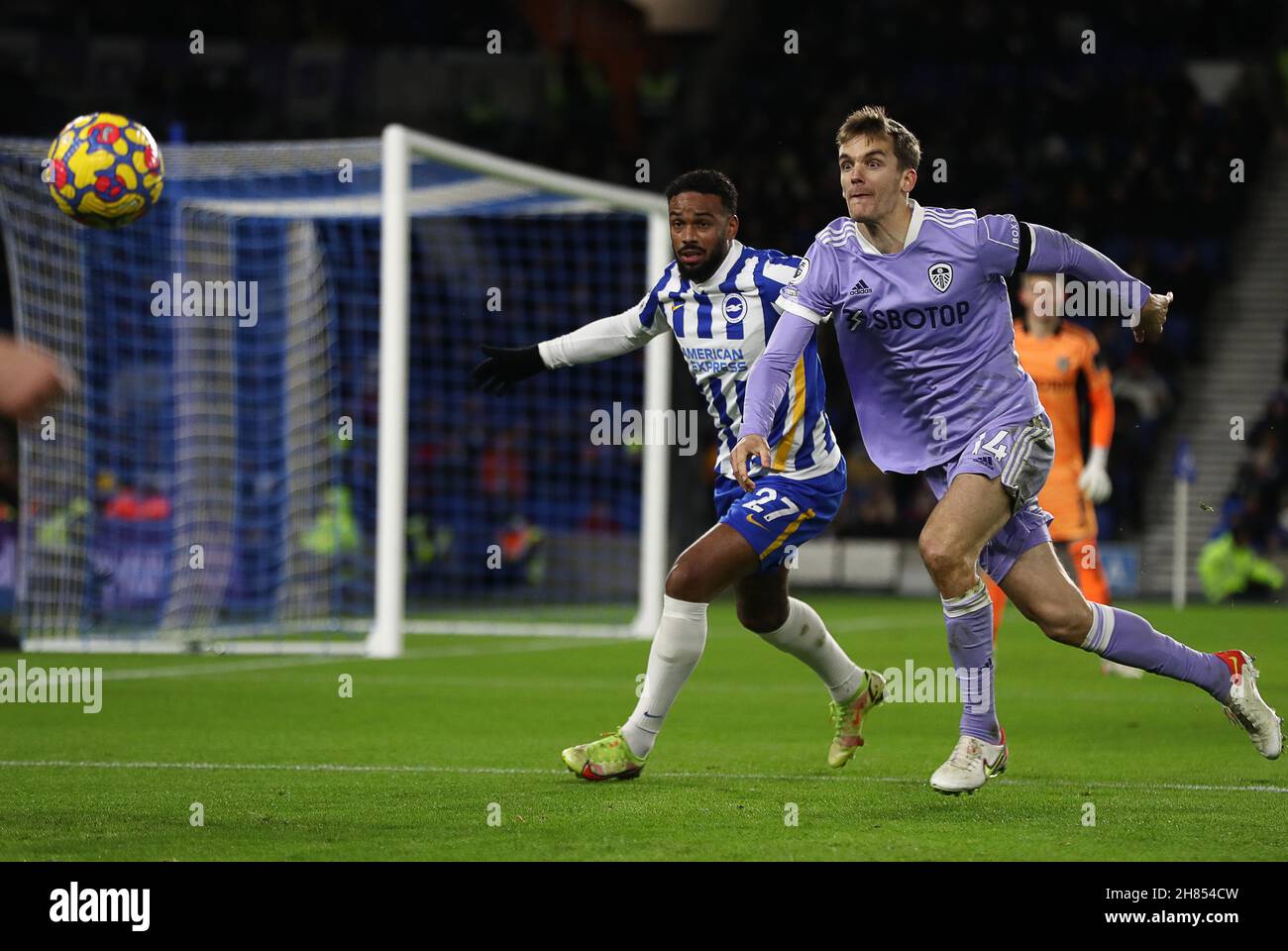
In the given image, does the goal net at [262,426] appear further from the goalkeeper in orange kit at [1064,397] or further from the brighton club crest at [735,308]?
the brighton club crest at [735,308]

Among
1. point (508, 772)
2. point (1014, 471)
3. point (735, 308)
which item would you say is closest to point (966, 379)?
point (1014, 471)

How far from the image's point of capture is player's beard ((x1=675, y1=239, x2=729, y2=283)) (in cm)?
677

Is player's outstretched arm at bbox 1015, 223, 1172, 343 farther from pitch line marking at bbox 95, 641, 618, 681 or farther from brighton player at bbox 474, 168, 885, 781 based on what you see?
pitch line marking at bbox 95, 641, 618, 681

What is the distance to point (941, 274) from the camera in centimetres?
615

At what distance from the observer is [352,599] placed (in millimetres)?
18328

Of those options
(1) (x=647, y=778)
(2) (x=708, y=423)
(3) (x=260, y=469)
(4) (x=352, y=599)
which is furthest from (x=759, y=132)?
(1) (x=647, y=778)

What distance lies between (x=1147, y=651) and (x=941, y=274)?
146 centimetres

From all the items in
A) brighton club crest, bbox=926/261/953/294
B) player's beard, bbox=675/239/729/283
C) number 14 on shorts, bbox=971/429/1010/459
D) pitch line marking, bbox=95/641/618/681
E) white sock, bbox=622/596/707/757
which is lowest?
pitch line marking, bbox=95/641/618/681

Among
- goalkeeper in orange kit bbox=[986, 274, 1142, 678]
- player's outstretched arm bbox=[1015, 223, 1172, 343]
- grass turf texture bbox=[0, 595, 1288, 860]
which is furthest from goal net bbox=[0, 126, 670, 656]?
player's outstretched arm bbox=[1015, 223, 1172, 343]

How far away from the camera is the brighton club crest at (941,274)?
6.15m

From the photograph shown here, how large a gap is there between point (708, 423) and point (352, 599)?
6.71m

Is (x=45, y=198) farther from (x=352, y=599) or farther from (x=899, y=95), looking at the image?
(x=899, y=95)

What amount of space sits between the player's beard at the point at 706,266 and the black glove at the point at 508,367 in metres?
0.68

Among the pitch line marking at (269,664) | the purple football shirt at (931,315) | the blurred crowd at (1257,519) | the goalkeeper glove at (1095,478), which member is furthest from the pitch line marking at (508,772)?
the blurred crowd at (1257,519)
